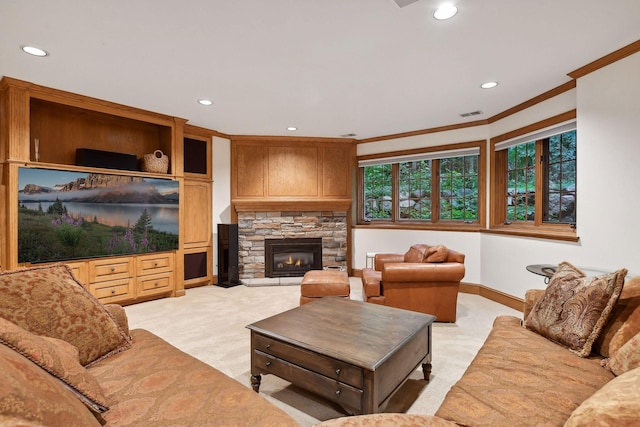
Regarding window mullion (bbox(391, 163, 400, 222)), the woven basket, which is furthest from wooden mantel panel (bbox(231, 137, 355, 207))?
the woven basket

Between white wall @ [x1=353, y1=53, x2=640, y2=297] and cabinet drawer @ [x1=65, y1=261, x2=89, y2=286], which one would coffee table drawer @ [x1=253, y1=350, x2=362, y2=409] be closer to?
white wall @ [x1=353, y1=53, x2=640, y2=297]

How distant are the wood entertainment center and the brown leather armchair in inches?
115

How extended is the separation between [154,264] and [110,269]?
52cm

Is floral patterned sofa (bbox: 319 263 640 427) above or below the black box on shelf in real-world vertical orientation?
below

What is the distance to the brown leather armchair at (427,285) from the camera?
3.19 metres

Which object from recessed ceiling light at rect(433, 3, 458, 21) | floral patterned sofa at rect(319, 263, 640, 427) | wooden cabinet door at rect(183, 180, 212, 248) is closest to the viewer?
floral patterned sofa at rect(319, 263, 640, 427)

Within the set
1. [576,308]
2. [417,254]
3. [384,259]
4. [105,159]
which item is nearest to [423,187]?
[384,259]

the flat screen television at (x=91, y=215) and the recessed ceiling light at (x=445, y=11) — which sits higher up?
the recessed ceiling light at (x=445, y=11)

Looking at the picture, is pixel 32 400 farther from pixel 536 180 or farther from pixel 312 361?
pixel 536 180

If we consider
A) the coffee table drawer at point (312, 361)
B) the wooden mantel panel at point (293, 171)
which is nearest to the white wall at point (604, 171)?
the coffee table drawer at point (312, 361)

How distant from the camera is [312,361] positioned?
177cm

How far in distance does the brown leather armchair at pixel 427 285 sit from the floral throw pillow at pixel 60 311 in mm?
2381

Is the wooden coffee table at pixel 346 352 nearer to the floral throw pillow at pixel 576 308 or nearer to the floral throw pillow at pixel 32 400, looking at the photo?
the floral throw pillow at pixel 576 308

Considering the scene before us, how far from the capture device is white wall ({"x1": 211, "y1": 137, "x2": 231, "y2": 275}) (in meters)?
5.22
